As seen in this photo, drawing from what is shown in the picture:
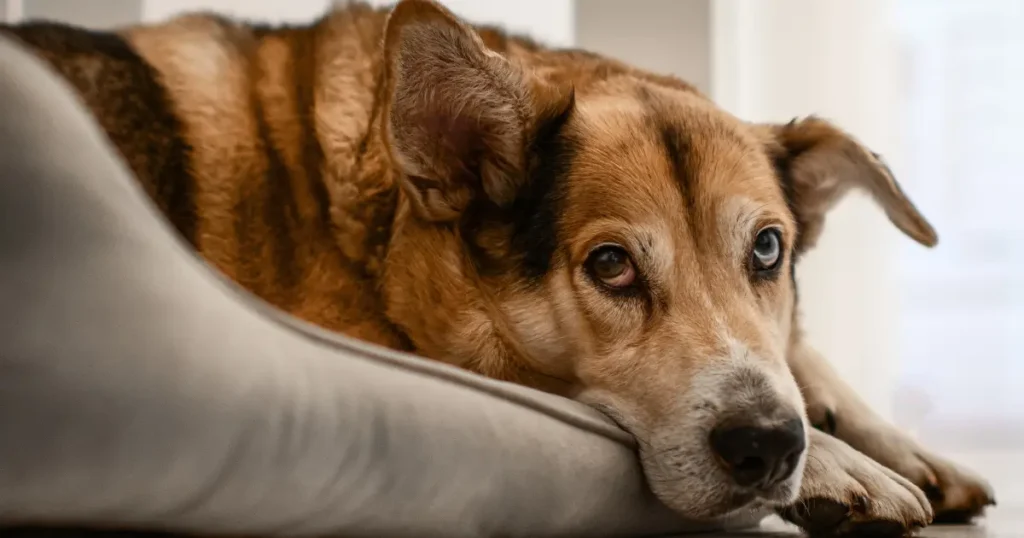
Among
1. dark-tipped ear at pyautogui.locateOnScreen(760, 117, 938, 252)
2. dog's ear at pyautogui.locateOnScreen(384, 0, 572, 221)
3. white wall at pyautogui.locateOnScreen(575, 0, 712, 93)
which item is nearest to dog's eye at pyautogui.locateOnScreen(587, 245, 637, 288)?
dog's ear at pyautogui.locateOnScreen(384, 0, 572, 221)

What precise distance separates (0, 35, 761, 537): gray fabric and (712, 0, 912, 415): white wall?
2.85 metres

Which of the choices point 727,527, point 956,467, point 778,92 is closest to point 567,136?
point 727,527

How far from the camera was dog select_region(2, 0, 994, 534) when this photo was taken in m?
1.32

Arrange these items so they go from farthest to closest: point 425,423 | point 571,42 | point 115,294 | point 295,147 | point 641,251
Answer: point 571,42
point 295,147
point 641,251
point 425,423
point 115,294

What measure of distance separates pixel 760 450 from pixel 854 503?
16cm

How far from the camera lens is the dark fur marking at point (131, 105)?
1.51m

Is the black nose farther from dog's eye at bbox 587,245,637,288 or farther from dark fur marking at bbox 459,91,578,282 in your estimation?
dark fur marking at bbox 459,91,578,282

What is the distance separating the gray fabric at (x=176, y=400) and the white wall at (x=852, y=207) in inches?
112

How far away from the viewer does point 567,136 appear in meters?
1.58

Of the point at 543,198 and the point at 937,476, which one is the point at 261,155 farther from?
the point at 937,476

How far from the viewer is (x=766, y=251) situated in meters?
1.57

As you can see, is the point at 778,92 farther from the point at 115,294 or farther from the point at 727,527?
the point at 115,294

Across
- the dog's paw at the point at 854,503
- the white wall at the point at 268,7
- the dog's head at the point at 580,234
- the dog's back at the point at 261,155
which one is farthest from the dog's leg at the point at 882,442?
the white wall at the point at 268,7

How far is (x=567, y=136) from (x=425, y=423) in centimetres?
75
